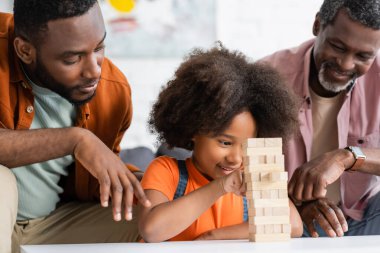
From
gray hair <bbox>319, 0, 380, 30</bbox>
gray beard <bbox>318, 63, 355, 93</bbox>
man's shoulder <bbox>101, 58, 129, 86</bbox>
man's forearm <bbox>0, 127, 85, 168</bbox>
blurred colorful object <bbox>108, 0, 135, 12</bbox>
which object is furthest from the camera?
blurred colorful object <bbox>108, 0, 135, 12</bbox>

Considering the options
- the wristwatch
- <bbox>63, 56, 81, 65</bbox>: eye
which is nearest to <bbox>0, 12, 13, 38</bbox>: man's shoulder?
<bbox>63, 56, 81, 65</bbox>: eye

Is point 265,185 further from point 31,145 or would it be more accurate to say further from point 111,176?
point 31,145

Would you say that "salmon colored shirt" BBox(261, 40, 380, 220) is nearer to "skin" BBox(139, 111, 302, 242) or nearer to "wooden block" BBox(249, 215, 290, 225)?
"skin" BBox(139, 111, 302, 242)

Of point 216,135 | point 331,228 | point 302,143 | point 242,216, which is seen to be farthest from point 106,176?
point 302,143

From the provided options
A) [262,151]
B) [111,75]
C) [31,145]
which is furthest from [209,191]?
[111,75]

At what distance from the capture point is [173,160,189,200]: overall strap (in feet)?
6.07

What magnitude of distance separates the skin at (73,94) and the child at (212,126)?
0.47 feet

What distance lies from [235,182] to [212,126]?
9.2 inches

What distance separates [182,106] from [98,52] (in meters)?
0.28

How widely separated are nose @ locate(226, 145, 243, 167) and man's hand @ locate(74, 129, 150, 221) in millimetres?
268

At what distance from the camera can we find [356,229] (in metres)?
2.38

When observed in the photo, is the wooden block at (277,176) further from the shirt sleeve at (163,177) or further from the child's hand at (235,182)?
the shirt sleeve at (163,177)

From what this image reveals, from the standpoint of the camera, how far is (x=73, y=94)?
1.91m

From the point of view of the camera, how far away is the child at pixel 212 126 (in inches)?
69.2
